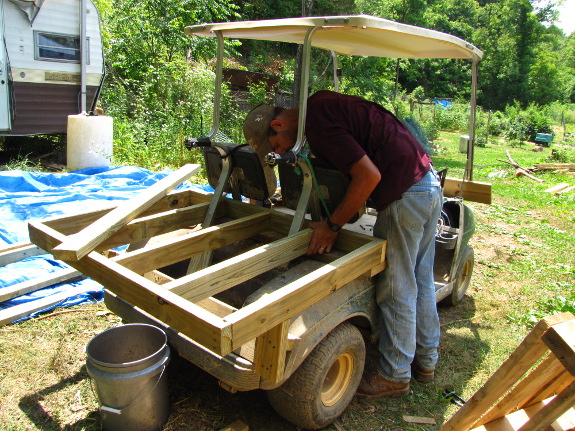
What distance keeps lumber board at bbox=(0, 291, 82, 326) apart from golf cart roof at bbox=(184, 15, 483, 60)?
2435 millimetres

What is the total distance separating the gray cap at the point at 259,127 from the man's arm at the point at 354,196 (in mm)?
661

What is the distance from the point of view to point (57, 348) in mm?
3430

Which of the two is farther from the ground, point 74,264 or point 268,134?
point 268,134

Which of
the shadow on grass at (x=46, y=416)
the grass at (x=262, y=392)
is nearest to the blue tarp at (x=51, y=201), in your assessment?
the grass at (x=262, y=392)

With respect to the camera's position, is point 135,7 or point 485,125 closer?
point 135,7

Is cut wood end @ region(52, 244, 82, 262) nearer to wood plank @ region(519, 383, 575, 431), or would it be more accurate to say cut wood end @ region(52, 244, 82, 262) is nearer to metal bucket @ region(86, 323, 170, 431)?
metal bucket @ region(86, 323, 170, 431)

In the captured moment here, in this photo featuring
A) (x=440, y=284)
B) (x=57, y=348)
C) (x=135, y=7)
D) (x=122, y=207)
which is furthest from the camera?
(x=135, y=7)

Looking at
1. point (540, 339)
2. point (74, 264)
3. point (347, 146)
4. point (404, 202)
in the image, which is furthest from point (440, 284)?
point (74, 264)

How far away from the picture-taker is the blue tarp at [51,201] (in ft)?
13.6

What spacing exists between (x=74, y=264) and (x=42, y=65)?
734 cm

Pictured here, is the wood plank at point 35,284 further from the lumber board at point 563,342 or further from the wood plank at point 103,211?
the lumber board at point 563,342

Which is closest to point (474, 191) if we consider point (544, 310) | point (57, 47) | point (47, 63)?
point (544, 310)

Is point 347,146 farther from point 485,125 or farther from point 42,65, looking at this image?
point 485,125

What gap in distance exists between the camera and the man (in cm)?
272
